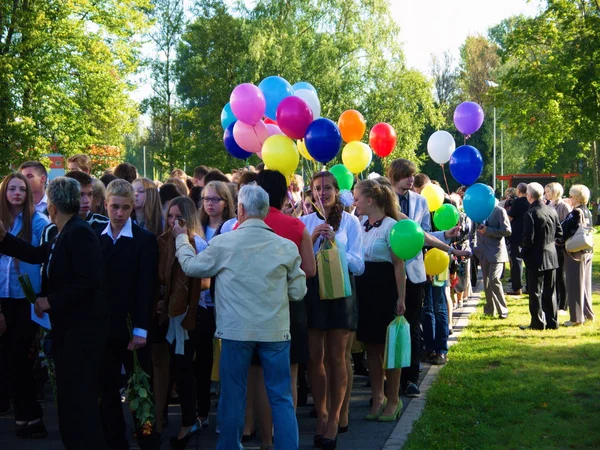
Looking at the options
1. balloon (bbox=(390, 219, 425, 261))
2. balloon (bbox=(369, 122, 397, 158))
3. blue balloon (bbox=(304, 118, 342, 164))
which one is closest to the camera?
balloon (bbox=(390, 219, 425, 261))

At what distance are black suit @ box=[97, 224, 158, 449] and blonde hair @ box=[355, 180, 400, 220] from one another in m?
2.10

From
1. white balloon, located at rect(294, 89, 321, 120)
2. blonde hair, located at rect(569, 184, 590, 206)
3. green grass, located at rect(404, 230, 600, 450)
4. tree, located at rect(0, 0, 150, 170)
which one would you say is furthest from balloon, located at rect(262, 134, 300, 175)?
tree, located at rect(0, 0, 150, 170)

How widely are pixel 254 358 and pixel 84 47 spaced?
26.4 meters

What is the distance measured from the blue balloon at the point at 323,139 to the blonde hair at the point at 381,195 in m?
0.42

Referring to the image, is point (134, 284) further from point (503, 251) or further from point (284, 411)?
point (503, 251)

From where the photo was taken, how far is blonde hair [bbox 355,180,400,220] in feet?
24.1

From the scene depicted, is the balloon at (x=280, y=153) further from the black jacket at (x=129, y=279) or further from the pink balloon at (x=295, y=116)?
the black jacket at (x=129, y=279)

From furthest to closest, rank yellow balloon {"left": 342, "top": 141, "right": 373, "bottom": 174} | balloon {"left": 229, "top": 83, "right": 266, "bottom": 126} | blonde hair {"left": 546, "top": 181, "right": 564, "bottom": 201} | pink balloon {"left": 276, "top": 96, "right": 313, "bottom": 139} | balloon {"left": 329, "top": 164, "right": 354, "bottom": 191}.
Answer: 1. blonde hair {"left": 546, "top": 181, "right": 564, "bottom": 201}
2. balloon {"left": 329, "top": 164, "right": 354, "bottom": 191}
3. yellow balloon {"left": 342, "top": 141, "right": 373, "bottom": 174}
4. balloon {"left": 229, "top": 83, "right": 266, "bottom": 126}
5. pink balloon {"left": 276, "top": 96, "right": 313, "bottom": 139}

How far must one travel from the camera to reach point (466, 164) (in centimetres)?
909

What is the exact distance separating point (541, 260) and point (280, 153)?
19.1ft

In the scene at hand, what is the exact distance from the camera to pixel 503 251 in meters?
13.7

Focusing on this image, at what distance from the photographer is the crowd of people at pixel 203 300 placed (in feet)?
17.6

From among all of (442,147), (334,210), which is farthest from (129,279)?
(442,147)

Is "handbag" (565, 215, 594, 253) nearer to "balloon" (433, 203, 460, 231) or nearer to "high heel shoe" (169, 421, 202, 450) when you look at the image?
"balloon" (433, 203, 460, 231)
